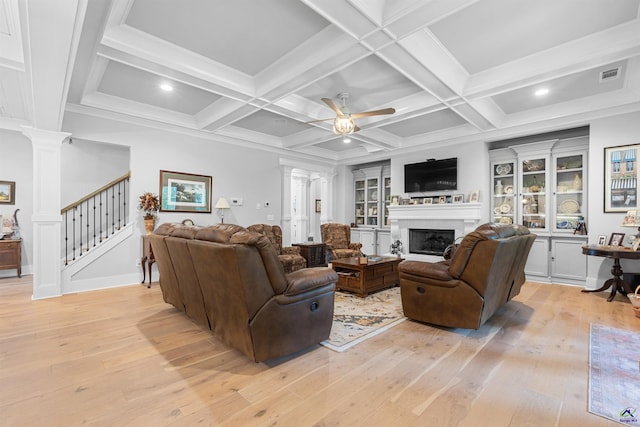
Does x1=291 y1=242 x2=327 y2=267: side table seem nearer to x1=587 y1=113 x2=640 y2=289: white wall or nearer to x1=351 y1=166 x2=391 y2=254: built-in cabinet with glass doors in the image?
x1=351 y1=166 x2=391 y2=254: built-in cabinet with glass doors

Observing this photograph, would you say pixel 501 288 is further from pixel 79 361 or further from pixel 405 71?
pixel 79 361

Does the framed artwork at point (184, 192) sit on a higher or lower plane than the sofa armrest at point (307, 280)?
higher

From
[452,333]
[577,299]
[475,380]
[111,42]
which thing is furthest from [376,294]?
[111,42]

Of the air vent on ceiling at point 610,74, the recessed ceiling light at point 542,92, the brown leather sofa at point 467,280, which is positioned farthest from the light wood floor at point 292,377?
the recessed ceiling light at point 542,92

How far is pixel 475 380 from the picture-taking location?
2107 millimetres

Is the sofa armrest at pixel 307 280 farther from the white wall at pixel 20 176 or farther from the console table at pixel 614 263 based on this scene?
the white wall at pixel 20 176

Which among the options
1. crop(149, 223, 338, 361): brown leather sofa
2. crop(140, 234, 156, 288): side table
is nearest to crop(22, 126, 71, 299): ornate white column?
crop(140, 234, 156, 288): side table

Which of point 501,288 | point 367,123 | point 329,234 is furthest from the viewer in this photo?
point 329,234

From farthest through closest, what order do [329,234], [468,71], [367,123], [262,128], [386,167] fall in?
1. [386,167]
2. [329,234]
3. [262,128]
4. [367,123]
5. [468,71]

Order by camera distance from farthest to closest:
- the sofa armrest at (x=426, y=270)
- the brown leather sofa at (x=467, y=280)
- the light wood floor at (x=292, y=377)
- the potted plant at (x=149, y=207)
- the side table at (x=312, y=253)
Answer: the side table at (x=312, y=253), the potted plant at (x=149, y=207), the sofa armrest at (x=426, y=270), the brown leather sofa at (x=467, y=280), the light wood floor at (x=292, y=377)

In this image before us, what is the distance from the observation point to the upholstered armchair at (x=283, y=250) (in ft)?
16.7

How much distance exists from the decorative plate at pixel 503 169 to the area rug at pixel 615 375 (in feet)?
11.7

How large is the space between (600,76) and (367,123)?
3.13m

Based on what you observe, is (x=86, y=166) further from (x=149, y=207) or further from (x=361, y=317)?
(x=361, y=317)
